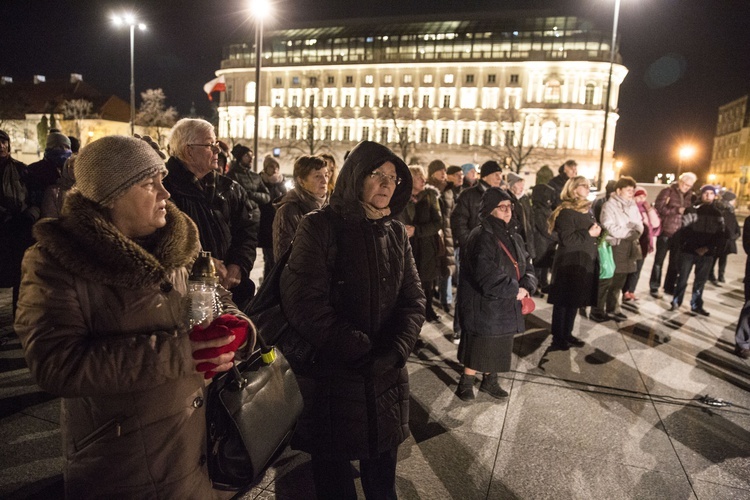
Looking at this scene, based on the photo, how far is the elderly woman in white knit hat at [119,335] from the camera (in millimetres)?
1658

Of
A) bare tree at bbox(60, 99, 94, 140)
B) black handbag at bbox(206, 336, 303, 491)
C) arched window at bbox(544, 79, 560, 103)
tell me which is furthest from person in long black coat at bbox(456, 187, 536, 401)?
bare tree at bbox(60, 99, 94, 140)

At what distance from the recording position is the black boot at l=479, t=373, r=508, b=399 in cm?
495

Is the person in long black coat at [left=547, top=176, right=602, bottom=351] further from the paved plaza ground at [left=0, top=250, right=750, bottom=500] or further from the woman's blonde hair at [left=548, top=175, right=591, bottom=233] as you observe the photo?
the paved plaza ground at [left=0, top=250, right=750, bottom=500]

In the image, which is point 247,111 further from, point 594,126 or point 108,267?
point 108,267

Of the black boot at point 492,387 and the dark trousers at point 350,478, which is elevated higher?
the dark trousers at point 350,478

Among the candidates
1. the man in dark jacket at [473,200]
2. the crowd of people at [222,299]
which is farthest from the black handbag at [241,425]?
the man in dark jacket at [473,200]

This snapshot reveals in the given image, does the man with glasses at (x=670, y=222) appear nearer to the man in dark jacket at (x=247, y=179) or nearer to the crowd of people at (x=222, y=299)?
the crowd of people at (x=222, y=299)

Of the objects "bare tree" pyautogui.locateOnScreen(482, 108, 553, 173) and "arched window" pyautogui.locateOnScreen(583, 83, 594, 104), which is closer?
"bare tree" pyautogui.locateOnScreen(482, 108, 553, 173)

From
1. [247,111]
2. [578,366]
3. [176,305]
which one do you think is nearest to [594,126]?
[247,111]

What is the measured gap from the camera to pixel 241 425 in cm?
193

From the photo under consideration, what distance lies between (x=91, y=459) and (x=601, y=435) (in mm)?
3805

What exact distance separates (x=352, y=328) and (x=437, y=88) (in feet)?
265

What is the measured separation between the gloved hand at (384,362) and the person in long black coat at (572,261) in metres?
4.33

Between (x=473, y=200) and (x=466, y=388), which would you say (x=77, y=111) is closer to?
(x=473, y=200)
